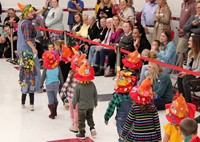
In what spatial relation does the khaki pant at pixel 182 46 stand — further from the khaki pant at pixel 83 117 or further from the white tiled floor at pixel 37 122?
the khaki pant at pixel 83 117

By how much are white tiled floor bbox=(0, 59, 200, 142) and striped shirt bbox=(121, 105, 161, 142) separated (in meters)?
1.51

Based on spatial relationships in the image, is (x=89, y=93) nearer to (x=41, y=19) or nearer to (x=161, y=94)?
(x=161, y=94)

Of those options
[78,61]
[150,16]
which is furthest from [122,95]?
[150,16]

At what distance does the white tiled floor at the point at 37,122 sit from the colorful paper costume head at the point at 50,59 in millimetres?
841

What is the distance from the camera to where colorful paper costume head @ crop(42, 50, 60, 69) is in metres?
7.01

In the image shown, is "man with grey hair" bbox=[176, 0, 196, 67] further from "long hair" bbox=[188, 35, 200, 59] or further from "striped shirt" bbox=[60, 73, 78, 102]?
"striped shirt" bbox=[60, 73, 78, 102]

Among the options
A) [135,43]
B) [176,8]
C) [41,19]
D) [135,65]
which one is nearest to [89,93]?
[135,65]

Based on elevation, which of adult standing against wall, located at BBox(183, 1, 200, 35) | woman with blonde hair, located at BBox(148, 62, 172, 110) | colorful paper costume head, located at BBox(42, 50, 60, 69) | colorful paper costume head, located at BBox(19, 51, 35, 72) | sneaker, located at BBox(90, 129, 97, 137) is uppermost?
adult standing against wall, located at BBox(183, 1, 200, 35)

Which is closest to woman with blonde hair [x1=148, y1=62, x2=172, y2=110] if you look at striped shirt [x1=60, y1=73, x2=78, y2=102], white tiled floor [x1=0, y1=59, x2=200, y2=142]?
white tiled floor [x1=0, y1=59, x2=200, y2=142]

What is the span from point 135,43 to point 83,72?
361 cm

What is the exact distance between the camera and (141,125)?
488 centimetres

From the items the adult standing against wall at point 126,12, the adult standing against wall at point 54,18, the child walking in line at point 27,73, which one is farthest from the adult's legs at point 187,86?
the adult standing against wall at point 54,18

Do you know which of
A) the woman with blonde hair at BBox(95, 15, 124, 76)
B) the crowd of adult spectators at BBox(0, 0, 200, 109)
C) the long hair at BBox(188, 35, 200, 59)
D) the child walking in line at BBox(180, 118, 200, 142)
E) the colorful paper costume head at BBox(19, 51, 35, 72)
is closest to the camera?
the child walking in line at BBox(180, 118, 200, 142)

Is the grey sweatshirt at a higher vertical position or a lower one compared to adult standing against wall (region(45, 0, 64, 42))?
lower
